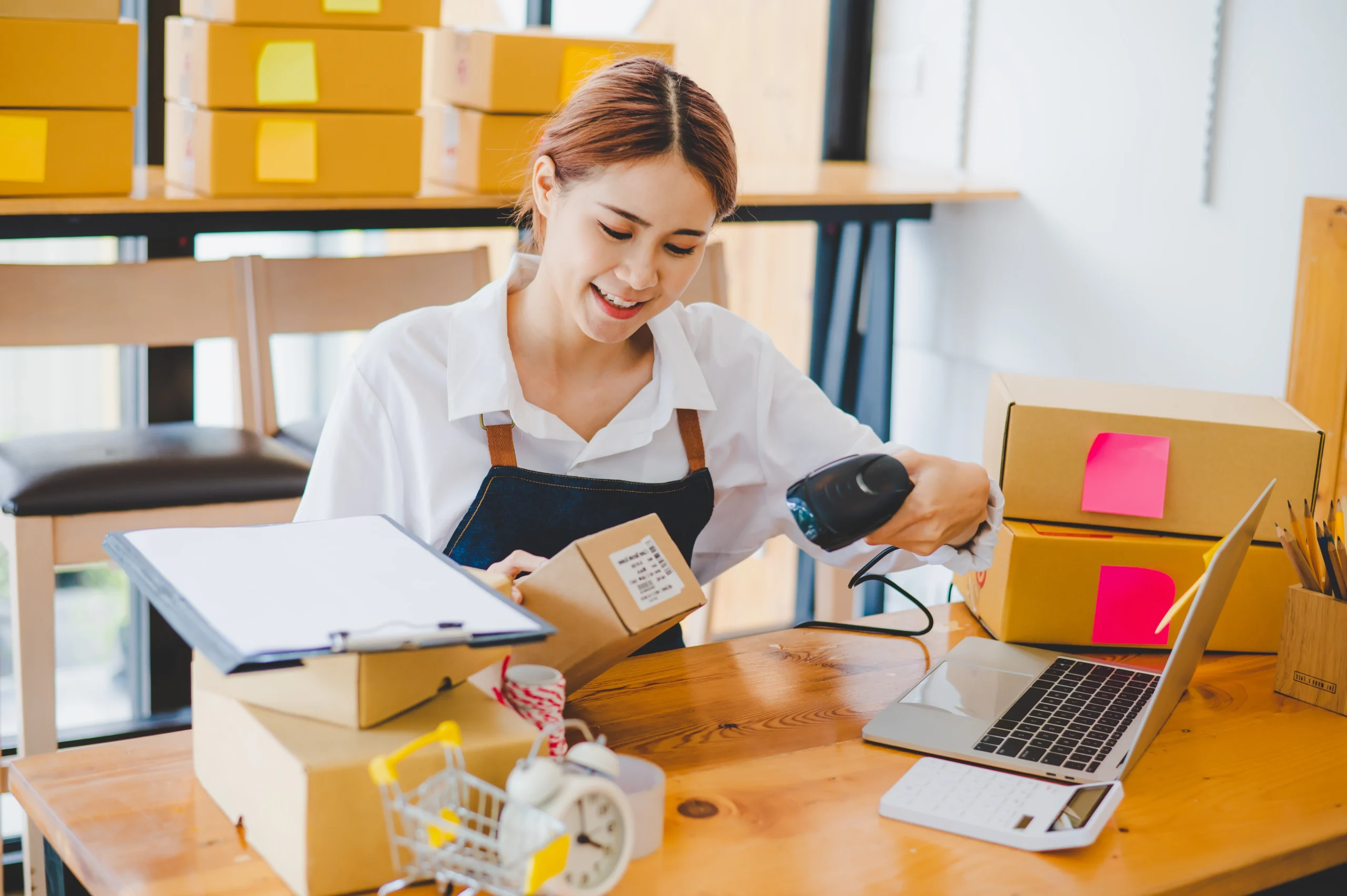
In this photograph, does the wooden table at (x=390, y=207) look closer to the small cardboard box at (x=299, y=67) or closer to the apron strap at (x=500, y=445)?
the small cardboard box at (x=299, y=67)

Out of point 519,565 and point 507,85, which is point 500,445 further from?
point 507,85

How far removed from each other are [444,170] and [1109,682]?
165cm

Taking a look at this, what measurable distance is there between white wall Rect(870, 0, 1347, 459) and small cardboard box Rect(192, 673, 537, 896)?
5.59 ft

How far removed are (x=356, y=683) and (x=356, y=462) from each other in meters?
0.57

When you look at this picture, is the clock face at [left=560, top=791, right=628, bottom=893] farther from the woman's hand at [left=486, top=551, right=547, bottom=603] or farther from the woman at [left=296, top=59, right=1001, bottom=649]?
the woman at [left=296, top=59, right=1001, bottom=649]

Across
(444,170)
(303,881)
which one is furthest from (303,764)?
(444,170)

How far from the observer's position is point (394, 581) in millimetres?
897

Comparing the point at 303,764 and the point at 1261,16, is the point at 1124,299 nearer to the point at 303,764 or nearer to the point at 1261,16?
the point at 1261,16

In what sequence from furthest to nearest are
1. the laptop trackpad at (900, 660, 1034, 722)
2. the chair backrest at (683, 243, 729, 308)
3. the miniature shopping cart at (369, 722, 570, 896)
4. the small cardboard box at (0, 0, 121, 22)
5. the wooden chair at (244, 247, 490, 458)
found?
the chair backrest at (683, 243, 729, 308), the wooden chair at (244, 247, 490, 458), the small cardboard box at (0, 0, 121, 22), the laptop trackpad at (900, 660, 1034, 722), the miniature shopping cart at (369, 722, 570, 896)

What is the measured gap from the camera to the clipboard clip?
763mm

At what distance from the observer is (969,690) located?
120 centimetres

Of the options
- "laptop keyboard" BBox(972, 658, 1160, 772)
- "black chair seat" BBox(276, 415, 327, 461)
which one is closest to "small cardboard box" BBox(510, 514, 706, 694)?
"laptop keyboard" BBox(972, 658, 1160, 772)

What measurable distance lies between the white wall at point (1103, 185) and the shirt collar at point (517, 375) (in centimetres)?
117

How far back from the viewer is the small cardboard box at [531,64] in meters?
2.22
